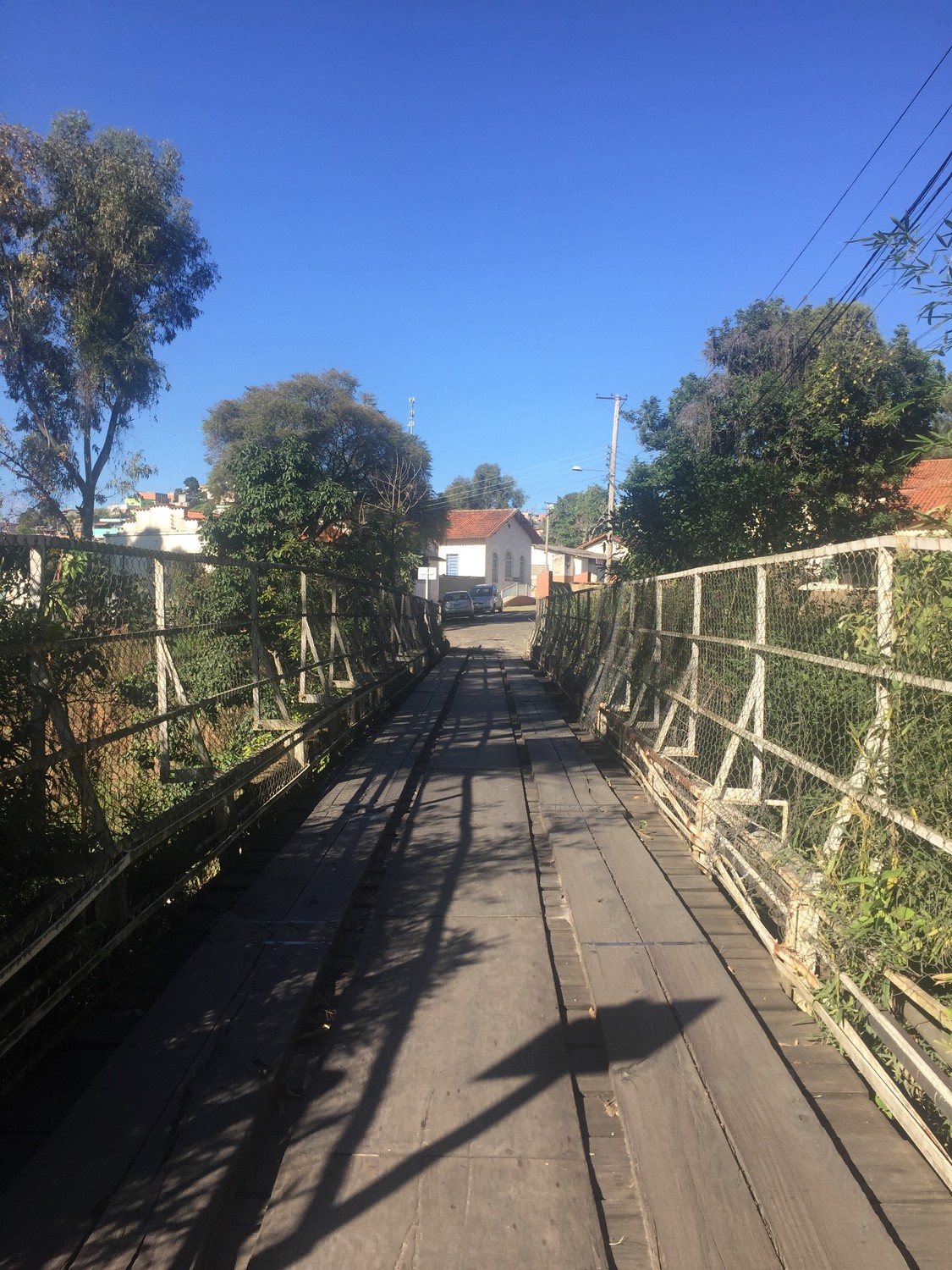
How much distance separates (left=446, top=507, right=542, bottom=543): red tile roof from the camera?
67.2 metres

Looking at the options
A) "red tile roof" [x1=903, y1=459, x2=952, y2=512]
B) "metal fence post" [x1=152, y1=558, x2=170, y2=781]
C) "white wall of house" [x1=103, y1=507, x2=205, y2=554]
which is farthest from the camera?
"white wall of house" [x1=103, y1=507, x2=205, y2=554]

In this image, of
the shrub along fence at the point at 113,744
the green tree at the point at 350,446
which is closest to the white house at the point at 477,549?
the green tree at the point at 350,446

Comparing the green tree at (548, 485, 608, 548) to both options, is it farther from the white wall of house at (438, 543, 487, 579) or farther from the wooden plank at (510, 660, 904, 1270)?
the wooden plank at (510, 660, 904, 1270)

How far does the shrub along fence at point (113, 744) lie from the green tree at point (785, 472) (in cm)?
719

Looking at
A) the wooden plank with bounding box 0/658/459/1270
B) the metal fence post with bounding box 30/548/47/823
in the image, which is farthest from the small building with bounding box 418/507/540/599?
the metal fence post with bounding box 30/548/47/823

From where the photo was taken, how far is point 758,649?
5.02 m

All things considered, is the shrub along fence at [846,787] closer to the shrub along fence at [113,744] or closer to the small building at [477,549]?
the shrub along fence at [113,744]

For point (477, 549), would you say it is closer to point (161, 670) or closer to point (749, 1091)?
point (161, 670)

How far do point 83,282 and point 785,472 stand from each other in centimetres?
1812

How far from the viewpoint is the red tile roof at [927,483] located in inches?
695

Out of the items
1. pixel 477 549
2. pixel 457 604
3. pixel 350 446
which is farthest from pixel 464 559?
pixel 350 446

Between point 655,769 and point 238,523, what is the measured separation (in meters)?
13.8

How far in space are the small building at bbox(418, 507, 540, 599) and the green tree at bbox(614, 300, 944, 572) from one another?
45.8m

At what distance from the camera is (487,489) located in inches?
4107
